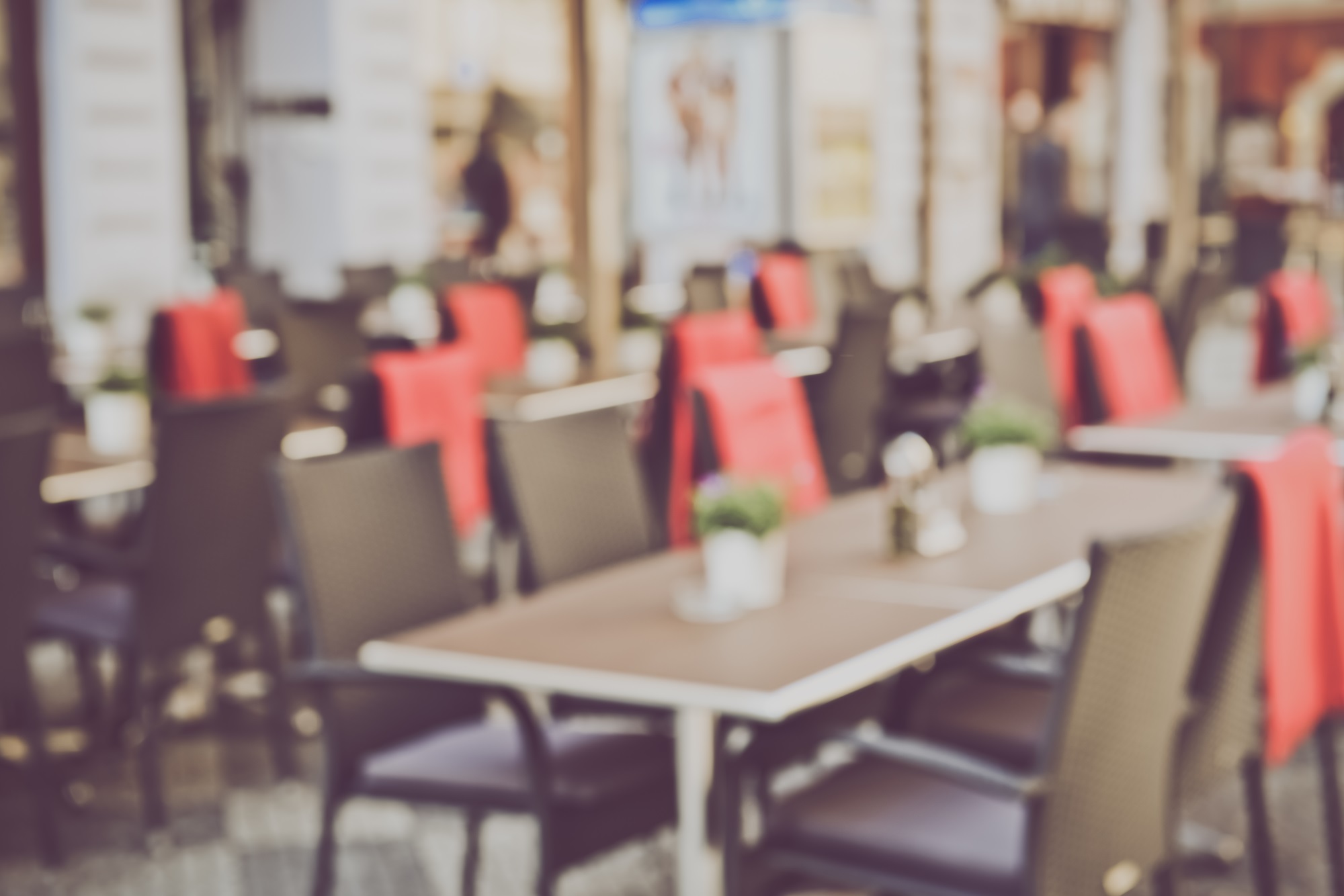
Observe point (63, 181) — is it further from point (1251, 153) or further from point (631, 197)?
point (1251, 153)

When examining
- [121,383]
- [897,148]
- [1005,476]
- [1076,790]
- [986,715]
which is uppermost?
[897,148]

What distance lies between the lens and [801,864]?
265cm

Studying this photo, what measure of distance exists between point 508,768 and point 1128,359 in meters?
2.95

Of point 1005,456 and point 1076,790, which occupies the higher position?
point 1005,456

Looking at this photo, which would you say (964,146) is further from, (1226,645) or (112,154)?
(1226,645)

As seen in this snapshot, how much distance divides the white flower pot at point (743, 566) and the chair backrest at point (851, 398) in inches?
111

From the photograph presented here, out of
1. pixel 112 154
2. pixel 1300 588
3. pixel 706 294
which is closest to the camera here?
pixel 1300 588

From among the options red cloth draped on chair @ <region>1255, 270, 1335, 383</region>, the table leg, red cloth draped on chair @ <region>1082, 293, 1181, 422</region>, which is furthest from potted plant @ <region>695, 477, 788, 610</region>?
red cloth draped on chair @ <region>1255, 270, 1335, 383</region>

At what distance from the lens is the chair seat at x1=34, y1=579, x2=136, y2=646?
396 cm

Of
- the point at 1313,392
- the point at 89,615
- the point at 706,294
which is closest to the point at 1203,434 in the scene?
the point at 1313,392

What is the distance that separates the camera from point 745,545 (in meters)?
2.78

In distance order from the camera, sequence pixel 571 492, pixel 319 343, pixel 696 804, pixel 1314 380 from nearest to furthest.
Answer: pixel 696 804 → pixel 571 492 → pixel 1314 380 → pixel 319 343

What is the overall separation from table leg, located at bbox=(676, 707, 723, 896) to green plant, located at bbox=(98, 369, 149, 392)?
2.36m

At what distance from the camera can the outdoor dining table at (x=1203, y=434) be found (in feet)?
14.1
